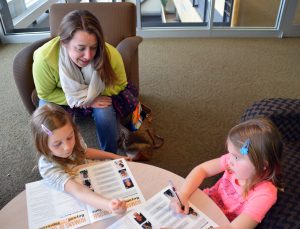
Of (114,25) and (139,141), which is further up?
(114,25)

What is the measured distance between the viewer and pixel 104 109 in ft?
5.26

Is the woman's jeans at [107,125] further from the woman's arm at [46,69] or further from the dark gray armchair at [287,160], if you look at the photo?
the dark gray armchair at [287,160]

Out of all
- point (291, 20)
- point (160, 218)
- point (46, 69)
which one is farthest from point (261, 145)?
point (291, 20)

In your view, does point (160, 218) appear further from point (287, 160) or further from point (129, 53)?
point (129, 53)

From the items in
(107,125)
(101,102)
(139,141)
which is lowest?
(139,141)

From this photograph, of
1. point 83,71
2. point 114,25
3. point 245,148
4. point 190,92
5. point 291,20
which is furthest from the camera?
point 291,20

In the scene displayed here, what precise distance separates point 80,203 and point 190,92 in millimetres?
1678

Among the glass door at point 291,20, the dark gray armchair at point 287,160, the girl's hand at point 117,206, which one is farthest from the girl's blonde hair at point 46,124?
the glass door at point 291,20

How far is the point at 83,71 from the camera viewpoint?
5.17 feet

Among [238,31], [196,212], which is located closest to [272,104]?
[196,212]

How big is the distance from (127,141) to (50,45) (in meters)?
0.71

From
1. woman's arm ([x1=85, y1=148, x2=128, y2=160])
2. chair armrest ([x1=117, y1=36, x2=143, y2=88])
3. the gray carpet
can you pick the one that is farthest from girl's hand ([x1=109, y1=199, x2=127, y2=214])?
chair armrest ([x1=117, y1=36, x2=143, y2=88])

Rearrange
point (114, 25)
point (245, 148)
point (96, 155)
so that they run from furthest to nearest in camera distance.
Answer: point (114, 25) < point (96, 155) < point (245, 148)

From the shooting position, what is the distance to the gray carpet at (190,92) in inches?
72.9
